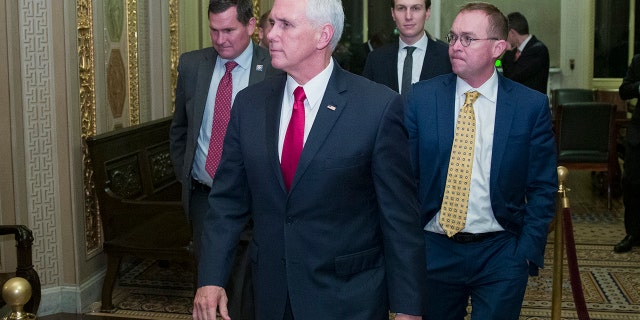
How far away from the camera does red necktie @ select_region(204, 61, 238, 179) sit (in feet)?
14.6

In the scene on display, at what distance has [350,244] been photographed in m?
2.76

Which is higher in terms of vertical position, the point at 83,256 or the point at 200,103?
the point at 200,103

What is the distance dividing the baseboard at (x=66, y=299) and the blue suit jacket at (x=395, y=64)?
2.17 meters

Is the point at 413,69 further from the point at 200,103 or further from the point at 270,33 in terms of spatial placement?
the point at 270,33

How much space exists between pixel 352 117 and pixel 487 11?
113 cm

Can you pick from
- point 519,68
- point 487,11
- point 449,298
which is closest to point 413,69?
point 487,11

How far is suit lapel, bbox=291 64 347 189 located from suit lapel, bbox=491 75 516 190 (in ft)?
2.96

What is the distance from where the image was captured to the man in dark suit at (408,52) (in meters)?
5.26

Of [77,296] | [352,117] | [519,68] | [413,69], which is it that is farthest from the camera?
[519,68]

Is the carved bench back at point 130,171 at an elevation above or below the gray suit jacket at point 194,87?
below

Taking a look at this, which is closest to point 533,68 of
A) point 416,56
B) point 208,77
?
point 416,56

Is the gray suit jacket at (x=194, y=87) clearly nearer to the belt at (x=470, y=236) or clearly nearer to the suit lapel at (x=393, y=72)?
the suit lapel at (x=393, y=72)

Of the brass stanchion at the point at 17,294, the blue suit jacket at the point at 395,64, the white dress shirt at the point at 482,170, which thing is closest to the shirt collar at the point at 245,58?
the blue suit jacket at the point at 395,64

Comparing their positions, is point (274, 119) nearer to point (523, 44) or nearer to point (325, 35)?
point (325, 35)
